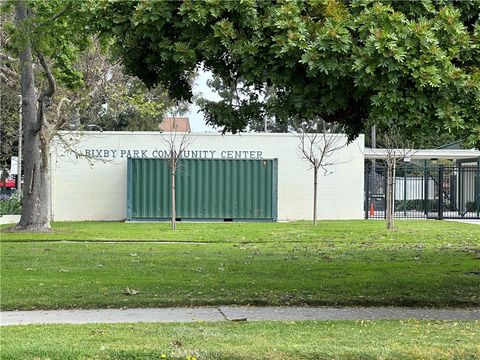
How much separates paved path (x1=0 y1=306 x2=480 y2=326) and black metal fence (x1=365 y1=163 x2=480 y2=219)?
1996 centimetres

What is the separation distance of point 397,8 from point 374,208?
24.5 meters

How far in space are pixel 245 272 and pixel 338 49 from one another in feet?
18.5

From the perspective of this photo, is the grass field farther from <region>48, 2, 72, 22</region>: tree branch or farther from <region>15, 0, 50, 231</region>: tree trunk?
<region>15, 0, 50, 231</region>: tree trunk

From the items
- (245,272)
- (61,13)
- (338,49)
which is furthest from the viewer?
(61,13)

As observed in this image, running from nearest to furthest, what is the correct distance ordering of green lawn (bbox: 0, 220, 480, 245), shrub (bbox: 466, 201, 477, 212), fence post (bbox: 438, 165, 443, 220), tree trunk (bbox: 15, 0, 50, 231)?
green lawn (bbox: 0, 220, 480, 245)
tree trunk (bbox: 15, 0, 50, 231)
fence post (bbox: 438, 165, 443, 220)
shrub (bbox: 466, 201, 477, 212)

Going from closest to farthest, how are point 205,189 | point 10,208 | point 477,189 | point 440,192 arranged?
point 205,189 < point 10,208 < point 440,192 < point 477,189

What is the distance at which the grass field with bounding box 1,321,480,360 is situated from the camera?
5500 mm

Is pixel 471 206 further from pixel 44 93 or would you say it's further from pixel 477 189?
pixel 44 93

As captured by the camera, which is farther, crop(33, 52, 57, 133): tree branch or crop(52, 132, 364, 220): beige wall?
crop(52, 132, 364, 220): beige wall

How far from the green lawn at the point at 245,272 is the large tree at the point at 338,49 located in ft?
9.73

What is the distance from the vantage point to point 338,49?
6.44 m

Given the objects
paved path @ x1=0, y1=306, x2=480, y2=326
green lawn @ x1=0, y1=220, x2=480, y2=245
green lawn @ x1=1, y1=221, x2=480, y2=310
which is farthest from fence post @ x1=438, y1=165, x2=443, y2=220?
paved path @ x1=0, y1=306, x2=480, y2=326

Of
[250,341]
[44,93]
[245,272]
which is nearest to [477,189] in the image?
[44,93]

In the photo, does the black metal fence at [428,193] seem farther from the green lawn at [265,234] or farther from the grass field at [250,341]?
the grass field at [250,341]
